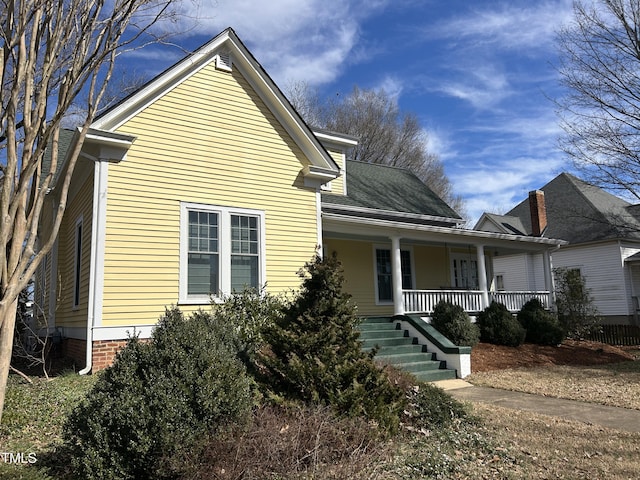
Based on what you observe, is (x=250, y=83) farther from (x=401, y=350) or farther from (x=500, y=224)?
(x=500, y=224)

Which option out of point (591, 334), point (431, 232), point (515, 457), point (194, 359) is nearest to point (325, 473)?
point (194, 359)

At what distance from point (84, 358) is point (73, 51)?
649 centimetres

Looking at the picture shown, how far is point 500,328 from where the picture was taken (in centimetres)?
1446

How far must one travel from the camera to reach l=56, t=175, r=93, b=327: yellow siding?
9977mm

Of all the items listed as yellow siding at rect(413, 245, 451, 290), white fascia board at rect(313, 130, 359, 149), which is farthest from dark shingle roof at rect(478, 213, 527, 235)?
white fascia board at rect(313, 130, 359, 149)

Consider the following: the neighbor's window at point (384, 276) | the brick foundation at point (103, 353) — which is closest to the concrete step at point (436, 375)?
the neighbor's window at point (384, 276)

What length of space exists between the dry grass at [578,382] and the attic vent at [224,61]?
9.02 metres

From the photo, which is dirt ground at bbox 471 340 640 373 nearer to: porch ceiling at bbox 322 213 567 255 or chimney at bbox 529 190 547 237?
porch ceiling at bbox 322 213 567 255

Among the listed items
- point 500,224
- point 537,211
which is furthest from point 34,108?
point 500,224

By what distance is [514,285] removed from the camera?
2956 centimetres

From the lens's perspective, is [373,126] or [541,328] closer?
[541,328]

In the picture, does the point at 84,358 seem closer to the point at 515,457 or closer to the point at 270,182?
the point at 270,182

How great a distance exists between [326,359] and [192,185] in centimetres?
611

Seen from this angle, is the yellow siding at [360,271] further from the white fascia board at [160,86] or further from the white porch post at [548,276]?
the white fascia board at [160,86]
